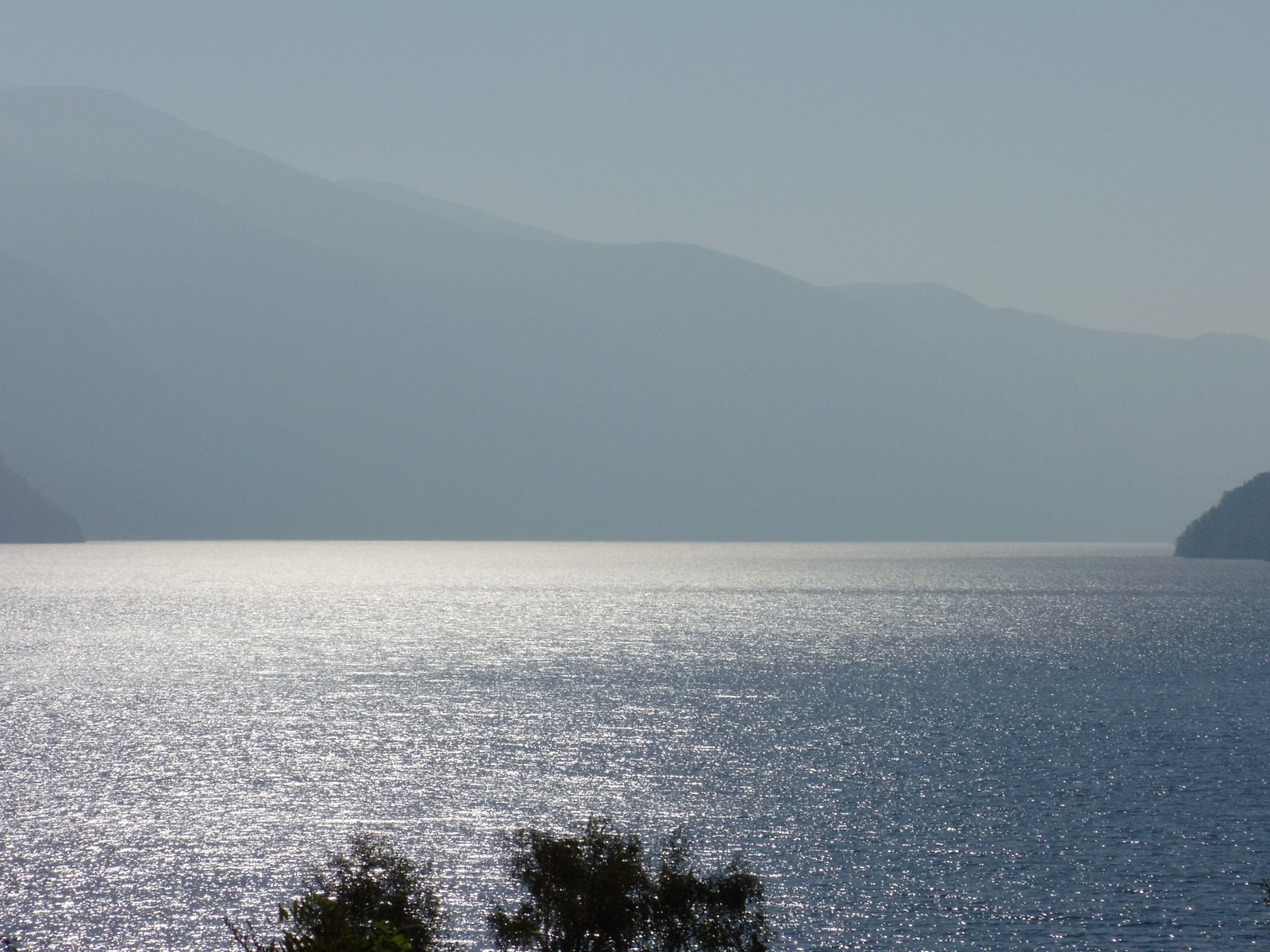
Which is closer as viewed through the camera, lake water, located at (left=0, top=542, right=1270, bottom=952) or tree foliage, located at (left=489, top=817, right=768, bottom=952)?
tree foliage, located at (left=489, top=817, right=768, bottom=952)

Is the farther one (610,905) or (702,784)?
(702,784)

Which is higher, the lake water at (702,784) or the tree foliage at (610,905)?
the tree foliage at (610,905)

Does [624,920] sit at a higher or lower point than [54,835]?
higher

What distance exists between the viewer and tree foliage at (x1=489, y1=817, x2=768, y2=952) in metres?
37.6

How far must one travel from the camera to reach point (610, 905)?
37719 mm

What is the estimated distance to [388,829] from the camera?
70.2 m

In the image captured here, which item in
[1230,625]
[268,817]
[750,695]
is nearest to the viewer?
[268,817]

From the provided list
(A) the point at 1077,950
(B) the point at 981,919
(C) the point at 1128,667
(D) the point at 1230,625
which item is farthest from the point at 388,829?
(D) the point at 1230,625

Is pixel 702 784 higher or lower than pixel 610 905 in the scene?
lower

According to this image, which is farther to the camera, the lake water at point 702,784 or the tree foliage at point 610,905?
the lake water at point 702,784

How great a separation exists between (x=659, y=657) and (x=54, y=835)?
97.3 meters

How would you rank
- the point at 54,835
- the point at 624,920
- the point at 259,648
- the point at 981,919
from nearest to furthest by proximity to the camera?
the point at 624,920 → the point at 981,919 → the point at 54,835 → the point at 259,648

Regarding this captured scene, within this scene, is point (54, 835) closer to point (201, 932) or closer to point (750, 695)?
point (201, 932)

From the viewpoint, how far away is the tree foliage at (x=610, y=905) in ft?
123
